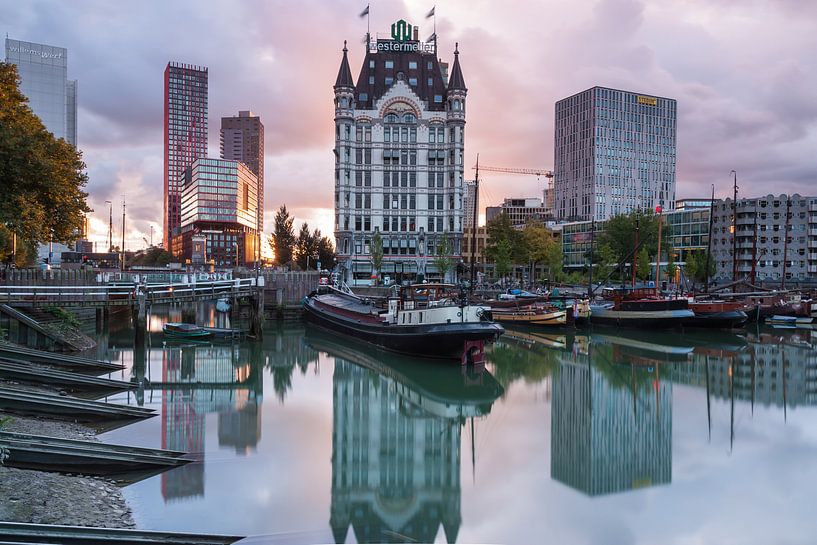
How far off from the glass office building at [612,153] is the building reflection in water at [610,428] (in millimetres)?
154771

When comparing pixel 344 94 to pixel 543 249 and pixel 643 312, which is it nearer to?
pixel 543 249

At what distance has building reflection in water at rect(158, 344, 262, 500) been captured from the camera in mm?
15027

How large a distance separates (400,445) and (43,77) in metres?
186

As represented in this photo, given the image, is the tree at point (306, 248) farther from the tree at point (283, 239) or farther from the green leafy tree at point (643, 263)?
the green leafy tree at point (643, 263)

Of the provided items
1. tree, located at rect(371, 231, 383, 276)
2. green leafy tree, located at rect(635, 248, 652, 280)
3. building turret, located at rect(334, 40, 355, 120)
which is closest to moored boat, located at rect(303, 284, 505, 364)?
tree, located at rect(371, 231, 383, 276)

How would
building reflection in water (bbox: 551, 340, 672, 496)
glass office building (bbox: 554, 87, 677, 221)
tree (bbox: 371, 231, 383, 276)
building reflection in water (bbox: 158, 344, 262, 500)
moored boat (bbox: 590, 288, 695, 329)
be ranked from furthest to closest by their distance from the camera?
glass office building (bbox: 554, 87, 677, 221)
tree (bbox: 371, 231, 383, 276)
moored boat (bbox: 590, 288, 695, 329)
building reflection in water (bbox: 551, 340, 672, 496)
building reflection in water (bbox: 158, 344, 262, 500)

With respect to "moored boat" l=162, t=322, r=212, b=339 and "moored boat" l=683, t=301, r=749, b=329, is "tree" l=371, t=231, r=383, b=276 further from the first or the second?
"moored boat" l=162, t=322, r=212, b=339

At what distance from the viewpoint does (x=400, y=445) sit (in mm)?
18734

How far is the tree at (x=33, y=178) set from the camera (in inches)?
1208

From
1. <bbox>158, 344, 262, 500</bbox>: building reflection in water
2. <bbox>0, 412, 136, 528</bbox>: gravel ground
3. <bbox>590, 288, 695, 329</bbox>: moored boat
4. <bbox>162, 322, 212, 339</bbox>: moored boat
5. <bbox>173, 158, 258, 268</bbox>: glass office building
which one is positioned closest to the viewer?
<bbox>0, 412, 136, 528</bbox>: gravel ground

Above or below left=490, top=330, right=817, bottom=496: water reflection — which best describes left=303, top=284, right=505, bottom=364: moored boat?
above

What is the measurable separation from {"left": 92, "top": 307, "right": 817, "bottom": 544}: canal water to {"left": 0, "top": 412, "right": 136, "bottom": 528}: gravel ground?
561 mm

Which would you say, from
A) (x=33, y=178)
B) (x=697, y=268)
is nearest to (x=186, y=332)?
(x=33, y=178)

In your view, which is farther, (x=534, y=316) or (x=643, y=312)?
(x=534, y=316)
